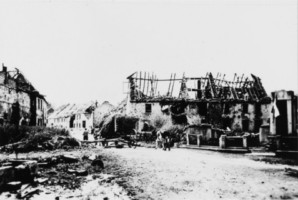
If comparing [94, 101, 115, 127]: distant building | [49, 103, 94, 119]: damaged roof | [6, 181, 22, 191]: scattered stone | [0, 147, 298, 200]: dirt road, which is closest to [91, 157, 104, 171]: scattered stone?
[0, 147, 298, 200]: dirt road

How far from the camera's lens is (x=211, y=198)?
5922mm

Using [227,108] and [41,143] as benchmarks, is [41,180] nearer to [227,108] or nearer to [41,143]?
[41,143]

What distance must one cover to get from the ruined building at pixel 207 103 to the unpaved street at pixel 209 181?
15734 mm

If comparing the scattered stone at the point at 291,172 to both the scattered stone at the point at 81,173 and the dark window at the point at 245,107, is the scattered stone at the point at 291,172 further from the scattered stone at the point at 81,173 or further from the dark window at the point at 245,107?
the dark window at the point at 245,107

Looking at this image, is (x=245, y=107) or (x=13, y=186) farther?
(x=245, y=107)

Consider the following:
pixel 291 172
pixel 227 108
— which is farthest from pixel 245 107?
pixel 291 172

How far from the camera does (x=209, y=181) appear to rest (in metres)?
7.07

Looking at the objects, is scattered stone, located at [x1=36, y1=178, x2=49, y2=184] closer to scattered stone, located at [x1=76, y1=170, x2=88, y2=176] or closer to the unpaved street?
scattered stone, located at [x1=76, y1=170, x2=88, y2=176]

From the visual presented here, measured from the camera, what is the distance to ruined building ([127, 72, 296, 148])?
25141 millimetres

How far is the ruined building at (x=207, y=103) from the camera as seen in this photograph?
25141 mm

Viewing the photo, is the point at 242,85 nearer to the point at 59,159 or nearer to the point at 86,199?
the point at 59,159

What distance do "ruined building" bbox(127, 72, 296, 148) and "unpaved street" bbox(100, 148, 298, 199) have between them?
51.6 feet

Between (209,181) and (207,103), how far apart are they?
1925 cm

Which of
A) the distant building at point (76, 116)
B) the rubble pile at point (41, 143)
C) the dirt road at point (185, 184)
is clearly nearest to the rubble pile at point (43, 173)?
the dirt road at point (185, 184)
